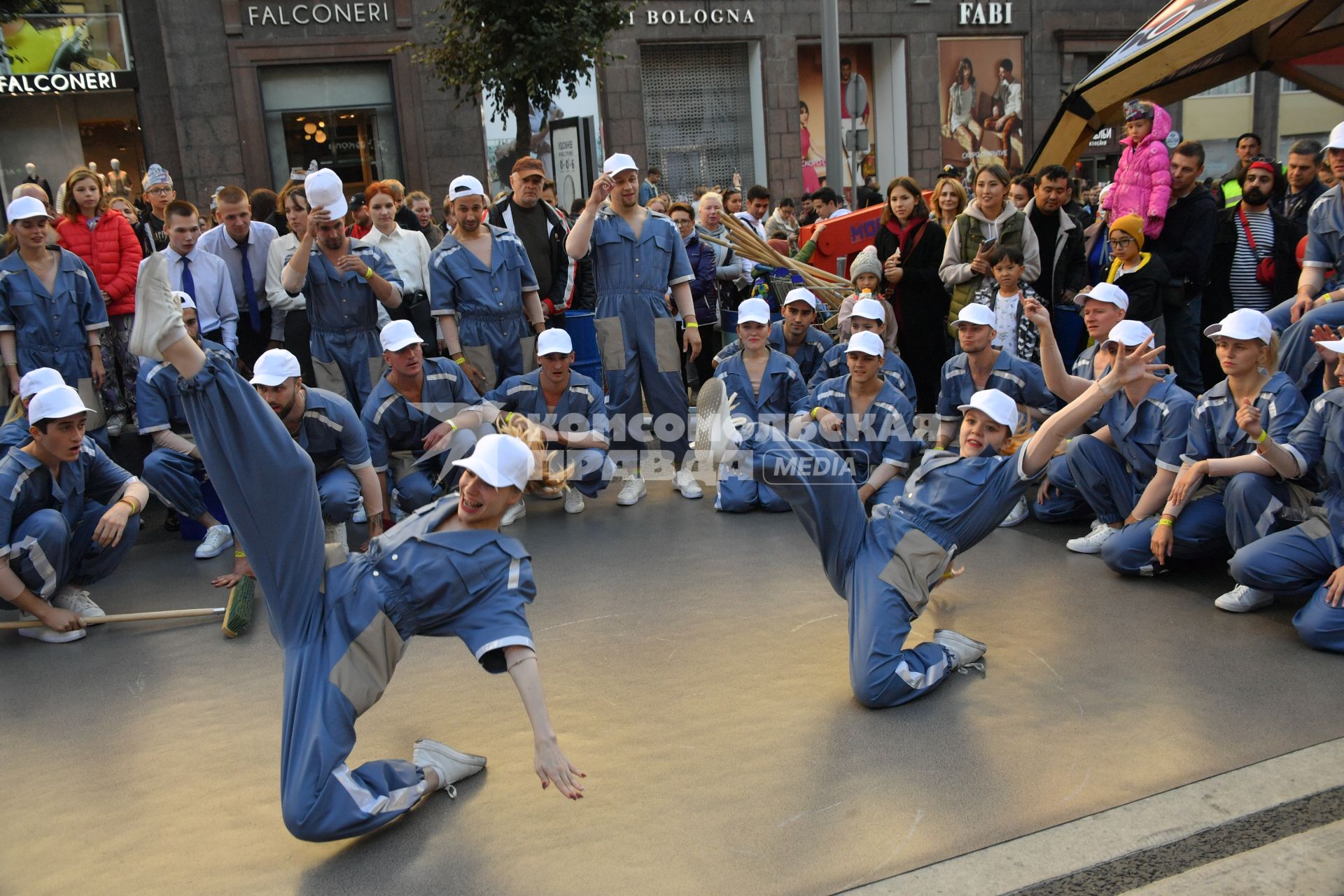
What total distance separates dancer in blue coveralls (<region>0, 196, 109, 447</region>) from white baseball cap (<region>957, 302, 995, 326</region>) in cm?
496

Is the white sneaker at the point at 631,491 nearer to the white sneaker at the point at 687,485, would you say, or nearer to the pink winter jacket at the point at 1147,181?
the white sneaker at the point at 687,485

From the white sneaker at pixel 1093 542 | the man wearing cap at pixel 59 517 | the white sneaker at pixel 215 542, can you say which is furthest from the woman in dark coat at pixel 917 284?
the man wearing cap at pixel 59 517

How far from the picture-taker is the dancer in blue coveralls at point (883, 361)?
20.9ft

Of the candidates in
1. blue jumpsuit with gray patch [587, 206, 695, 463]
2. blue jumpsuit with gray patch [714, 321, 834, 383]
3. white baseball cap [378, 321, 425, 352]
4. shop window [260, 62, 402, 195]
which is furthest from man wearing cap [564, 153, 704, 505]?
shop window [260, 62, 402, 195]

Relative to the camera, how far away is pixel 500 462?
3242mm

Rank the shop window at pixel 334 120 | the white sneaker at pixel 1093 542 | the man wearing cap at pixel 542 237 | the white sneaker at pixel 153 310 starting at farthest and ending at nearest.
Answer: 1. the shop window at pixel 334 120
2. the man wearing cap at pixel 542 237
3. the white sneaker at pixel 1093 542
4. the white sneaker at pixel 153 310

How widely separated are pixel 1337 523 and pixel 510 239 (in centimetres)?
457

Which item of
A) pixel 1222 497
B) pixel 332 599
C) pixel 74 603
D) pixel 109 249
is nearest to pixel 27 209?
pixel 109 249

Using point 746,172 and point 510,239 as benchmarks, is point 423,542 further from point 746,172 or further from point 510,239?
point 746,172

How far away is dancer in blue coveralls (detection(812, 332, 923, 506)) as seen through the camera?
6086mm

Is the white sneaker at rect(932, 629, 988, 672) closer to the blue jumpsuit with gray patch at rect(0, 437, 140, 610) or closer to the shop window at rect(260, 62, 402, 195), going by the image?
the blue jumpsuit with gray patch at rect(0, 437, 140, 610)

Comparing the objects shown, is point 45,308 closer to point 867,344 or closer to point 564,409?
point 564,409

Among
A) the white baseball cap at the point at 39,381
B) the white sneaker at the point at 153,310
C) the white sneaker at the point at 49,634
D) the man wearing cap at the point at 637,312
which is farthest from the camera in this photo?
the man wearing cap at the point at 637,312

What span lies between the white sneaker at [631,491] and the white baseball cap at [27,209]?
3.61 metres
